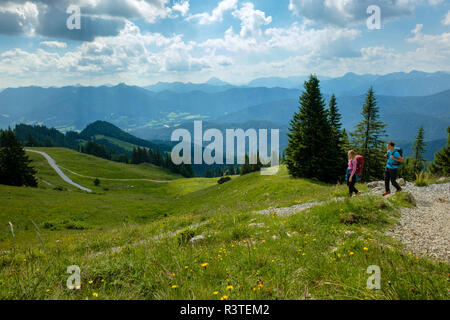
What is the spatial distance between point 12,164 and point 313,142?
58.2 m

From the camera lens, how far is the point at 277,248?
6.08 meters

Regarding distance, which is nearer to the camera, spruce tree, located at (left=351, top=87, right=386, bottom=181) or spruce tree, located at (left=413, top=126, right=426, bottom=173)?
spruce tree, located at (left=351, top=87, right=386, bottom=181)

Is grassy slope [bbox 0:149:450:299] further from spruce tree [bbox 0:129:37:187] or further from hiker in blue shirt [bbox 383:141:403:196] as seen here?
spruce tree [bbox 0:129:37:187]

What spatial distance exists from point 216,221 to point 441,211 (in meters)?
9.81

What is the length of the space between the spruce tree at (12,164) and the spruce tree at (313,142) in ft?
176

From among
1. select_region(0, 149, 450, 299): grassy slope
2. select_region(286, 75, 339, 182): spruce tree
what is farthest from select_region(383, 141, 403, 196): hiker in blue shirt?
select_region(286, 75, 339, 182): spruce tree

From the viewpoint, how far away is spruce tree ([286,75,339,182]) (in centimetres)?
3691

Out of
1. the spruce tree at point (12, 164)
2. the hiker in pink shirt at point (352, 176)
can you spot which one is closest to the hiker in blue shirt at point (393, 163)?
the hiker in pink shirt at point (352, 176)

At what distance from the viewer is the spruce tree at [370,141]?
43156 mm

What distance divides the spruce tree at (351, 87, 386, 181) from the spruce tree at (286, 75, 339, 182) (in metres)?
9.06

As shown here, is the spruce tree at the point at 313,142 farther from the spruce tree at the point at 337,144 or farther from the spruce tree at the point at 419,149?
the spruce tree at the point at 419,149
